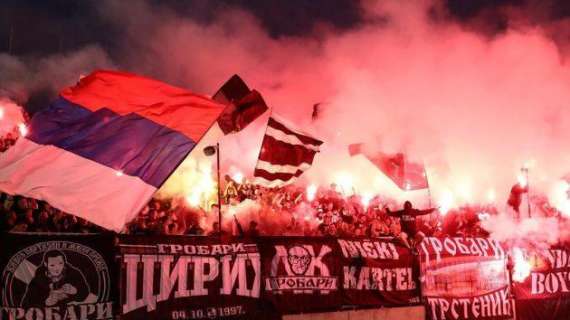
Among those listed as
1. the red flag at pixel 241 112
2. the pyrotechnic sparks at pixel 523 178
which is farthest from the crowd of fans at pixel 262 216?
the red flag at pixel 241 112

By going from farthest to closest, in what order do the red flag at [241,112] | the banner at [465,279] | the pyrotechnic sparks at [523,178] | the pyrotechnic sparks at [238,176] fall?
the pyrotechnic sparks at [523,178] → the pyrotechnic sparks at [238,176] → the banner at [465,279] → the red flag at [241,112]

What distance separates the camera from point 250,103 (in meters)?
11.3

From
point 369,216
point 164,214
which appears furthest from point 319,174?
point 164,214

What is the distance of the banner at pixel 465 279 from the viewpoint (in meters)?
11.5

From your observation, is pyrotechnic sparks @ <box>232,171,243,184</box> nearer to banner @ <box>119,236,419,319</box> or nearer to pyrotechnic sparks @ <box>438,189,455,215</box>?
banner @ <box>119,236,419,319</box>

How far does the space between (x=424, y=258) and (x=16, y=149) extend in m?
7.03

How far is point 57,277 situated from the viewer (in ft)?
24.6

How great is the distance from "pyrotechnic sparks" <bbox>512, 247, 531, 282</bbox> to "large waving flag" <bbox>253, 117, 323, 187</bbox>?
452 cm

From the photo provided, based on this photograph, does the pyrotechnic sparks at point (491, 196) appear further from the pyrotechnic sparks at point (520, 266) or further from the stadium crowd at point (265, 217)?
the pyrotechnic sparks at point (520, 266)

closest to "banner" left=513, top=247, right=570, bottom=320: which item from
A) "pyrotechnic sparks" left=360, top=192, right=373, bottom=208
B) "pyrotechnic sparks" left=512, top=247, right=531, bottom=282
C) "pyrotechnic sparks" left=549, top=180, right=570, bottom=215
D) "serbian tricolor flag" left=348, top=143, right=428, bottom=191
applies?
"pyrotechnic sparks" left=512, top=247, right=531, bottom=282

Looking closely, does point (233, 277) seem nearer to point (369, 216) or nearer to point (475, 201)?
point (369, 216)

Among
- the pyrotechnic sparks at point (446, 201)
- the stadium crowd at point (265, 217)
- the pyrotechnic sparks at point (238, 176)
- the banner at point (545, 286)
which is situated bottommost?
the banner at point (545, 286)

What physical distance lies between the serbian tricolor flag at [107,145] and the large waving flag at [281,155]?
3.10 metres

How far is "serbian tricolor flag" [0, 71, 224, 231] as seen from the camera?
738 cm
